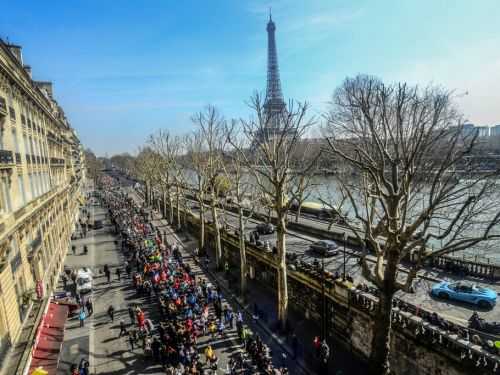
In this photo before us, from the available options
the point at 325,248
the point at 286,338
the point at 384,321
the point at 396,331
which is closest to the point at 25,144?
the point at 286,338

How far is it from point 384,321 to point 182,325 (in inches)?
390

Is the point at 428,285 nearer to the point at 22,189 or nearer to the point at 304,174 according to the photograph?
the point at 304,174

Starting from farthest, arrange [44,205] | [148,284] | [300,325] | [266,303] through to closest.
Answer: [44,205]
[148,284]
[266,303]
[300,325]

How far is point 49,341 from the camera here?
14.8 metres

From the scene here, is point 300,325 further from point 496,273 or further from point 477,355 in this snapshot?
point 496,273

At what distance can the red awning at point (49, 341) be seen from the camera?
518 inches

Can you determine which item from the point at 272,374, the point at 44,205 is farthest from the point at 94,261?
the point at 272,374

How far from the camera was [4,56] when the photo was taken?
16.8 meters

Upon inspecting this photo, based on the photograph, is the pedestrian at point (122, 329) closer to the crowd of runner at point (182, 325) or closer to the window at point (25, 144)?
the crowd of runner at point (182, 325)

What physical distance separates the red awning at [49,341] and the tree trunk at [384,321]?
12.3m

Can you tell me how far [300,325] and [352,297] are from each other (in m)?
4.35

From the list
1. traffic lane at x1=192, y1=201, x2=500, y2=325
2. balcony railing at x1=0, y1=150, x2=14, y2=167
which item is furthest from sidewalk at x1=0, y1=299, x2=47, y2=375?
traffic lane at x1=192, y1=201, x2=500, y2=325

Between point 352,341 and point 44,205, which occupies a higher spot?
point 44,205

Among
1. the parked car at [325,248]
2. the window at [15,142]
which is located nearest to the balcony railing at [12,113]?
the window at [15,142]
